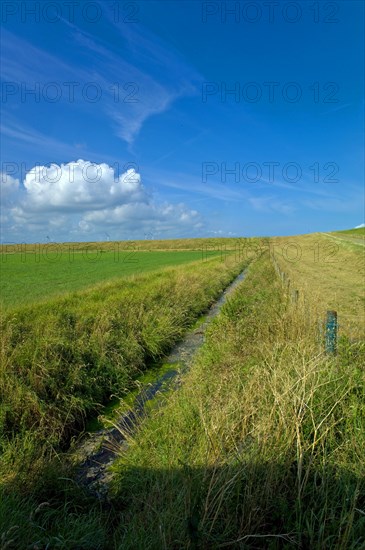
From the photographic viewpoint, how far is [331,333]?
543 centimetres

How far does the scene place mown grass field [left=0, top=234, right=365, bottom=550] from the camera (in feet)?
10.1

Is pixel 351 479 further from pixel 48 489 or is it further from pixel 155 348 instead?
pixel 155 348

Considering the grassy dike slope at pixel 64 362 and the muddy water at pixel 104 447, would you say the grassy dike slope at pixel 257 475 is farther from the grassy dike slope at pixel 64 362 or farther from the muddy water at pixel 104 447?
the grassy dike slope at pixel 64 362

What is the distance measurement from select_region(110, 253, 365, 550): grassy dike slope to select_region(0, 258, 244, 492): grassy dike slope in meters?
1.48

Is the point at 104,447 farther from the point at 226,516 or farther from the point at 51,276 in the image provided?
the point at 51,276

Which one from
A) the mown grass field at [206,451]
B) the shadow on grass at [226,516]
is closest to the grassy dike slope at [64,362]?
the mown grass field at [206,451]

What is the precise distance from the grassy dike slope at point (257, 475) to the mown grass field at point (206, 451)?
0.02 metres

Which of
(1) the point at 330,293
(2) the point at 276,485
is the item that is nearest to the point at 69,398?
(2) the point at 276,485

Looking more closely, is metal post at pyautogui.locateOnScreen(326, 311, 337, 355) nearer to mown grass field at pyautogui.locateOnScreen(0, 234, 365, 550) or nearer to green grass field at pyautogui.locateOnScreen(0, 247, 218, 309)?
mown grass field at pyautogui.locateOnScreen(0, 234, 365, 550)

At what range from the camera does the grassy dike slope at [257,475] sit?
298cm

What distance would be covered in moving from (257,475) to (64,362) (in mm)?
5235

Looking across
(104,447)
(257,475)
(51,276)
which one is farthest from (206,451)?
(51,276)

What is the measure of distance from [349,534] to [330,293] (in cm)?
1640

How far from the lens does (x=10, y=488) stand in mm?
4027
